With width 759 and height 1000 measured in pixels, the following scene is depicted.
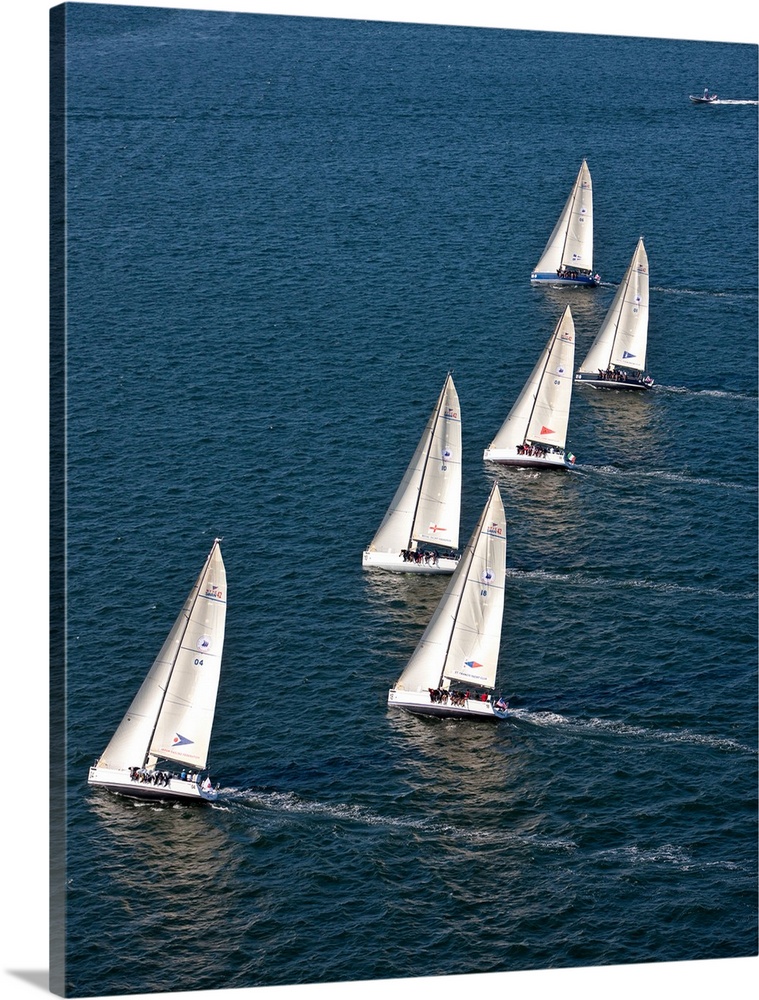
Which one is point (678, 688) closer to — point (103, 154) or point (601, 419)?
point (601, 419)

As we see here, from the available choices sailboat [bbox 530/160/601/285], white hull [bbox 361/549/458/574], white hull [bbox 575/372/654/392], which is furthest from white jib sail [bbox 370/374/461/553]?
sailboat [bbox 530/160/601/285]

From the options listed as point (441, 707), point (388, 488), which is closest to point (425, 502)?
point (388, 488)

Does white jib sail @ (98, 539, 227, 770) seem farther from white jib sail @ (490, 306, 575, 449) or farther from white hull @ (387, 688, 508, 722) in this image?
white jib sail @ (490, 306, 575, 449)

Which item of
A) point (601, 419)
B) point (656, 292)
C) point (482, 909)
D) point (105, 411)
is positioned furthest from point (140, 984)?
point (656, 292)

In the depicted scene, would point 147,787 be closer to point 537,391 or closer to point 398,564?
point 398,564

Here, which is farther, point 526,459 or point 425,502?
point 526,459

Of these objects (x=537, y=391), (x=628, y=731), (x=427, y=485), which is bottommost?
(x=628, y=731)
